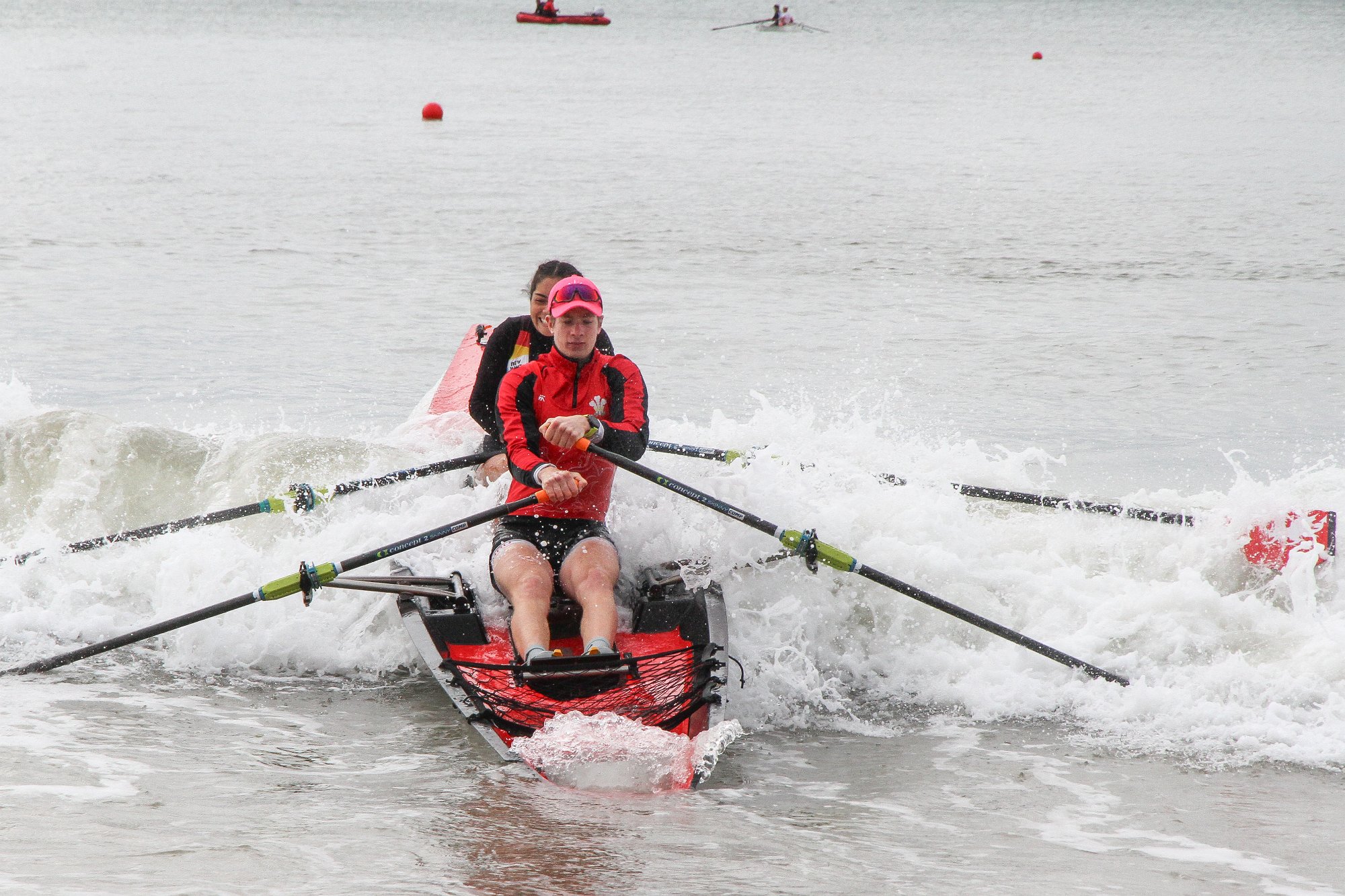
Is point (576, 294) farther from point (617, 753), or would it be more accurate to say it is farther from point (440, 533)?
point (617, 753)

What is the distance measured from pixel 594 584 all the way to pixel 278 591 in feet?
3.73

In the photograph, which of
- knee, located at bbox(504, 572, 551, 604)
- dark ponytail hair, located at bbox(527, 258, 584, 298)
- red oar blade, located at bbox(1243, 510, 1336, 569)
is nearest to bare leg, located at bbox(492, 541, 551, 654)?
knee, located at bbox(504, 572, 551, 604)

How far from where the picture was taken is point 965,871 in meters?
3.59

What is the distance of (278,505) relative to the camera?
18.8 ft

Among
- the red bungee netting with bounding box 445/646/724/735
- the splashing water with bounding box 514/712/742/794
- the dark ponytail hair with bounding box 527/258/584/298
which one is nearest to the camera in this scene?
the splashing water with bounding box 514/712/742/794

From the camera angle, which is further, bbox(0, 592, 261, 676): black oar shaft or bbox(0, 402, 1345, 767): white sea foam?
bbox(0, 402, 1345, 767): white sea foam

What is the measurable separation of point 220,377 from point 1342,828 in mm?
8828

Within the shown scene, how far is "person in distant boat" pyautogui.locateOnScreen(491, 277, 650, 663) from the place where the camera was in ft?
15.8

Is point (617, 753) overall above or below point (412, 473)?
below

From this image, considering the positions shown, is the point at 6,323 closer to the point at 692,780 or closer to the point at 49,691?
the point at 49,691

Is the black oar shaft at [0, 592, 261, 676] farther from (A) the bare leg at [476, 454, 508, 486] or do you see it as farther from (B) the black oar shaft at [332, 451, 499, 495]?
(A) the bare leg at [476, 454, 508, 486]

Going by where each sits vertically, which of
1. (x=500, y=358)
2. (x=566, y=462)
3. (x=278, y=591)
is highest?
A: (x=500, y=358)

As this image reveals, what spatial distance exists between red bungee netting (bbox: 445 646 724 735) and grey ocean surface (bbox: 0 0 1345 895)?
8.1 inches

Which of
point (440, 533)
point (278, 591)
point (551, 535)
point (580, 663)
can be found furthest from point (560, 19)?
point (580, 663)
